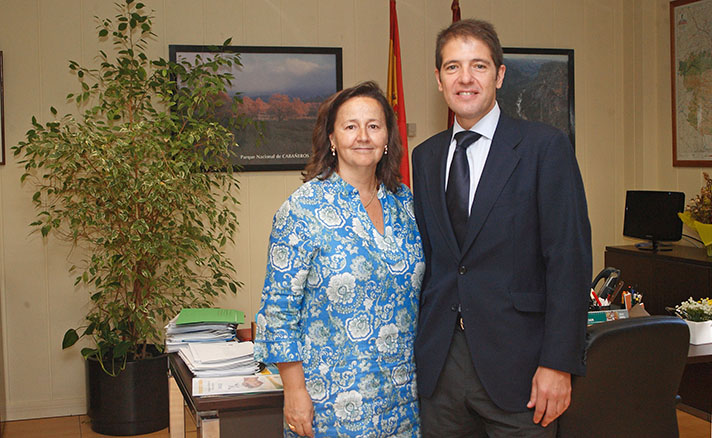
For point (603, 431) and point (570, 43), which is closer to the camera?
point (603, 431)

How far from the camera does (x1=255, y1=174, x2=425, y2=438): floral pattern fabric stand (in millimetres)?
1875

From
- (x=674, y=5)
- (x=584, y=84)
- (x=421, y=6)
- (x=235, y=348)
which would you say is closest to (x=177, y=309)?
(x=235, y=348)

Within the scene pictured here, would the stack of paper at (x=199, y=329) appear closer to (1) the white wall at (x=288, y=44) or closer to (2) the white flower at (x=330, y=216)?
(2) the white flower at (x=330, y=216)

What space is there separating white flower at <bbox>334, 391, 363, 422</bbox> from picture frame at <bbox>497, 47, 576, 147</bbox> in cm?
343

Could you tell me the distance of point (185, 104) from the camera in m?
3.92

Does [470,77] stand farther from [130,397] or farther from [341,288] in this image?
[130,397]

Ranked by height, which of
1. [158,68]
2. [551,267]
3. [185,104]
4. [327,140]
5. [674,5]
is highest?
[674,5]

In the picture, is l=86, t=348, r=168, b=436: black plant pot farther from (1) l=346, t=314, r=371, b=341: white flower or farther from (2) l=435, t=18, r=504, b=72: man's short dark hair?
(2) l=435, t=18, r=504, b=72: man's short dark hair

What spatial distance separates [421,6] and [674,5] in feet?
5.66

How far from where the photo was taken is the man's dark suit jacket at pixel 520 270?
173 centimetres

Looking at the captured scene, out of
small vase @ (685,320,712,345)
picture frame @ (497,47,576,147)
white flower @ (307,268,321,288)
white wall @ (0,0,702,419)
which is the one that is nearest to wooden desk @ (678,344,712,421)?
small vase @ (685,320,712,345)

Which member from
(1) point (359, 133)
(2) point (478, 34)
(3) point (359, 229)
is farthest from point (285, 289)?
(2) point (478, 34)

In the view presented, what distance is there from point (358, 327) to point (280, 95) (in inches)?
114

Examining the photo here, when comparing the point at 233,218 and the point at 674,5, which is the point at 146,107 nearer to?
the point at 233,218
